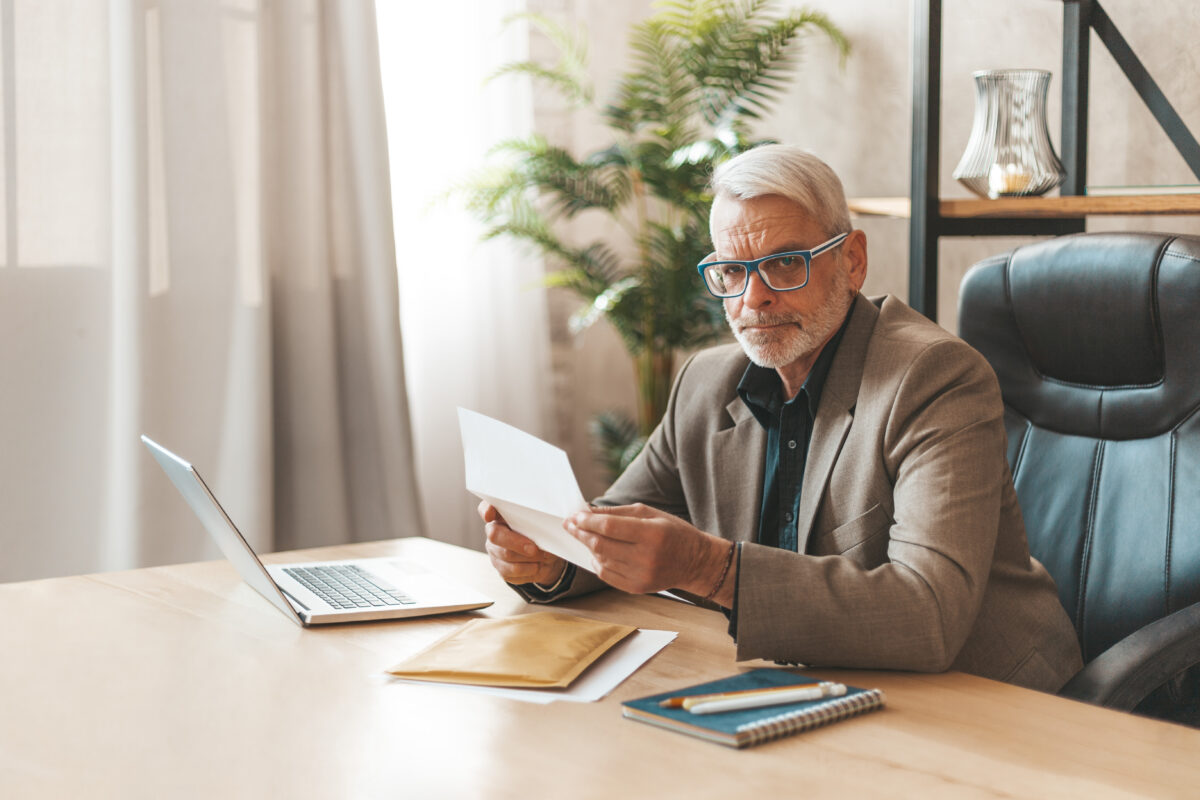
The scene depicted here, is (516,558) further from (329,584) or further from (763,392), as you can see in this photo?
(763,392)

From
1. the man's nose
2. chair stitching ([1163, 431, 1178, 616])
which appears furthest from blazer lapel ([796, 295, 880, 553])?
chair stitching ([1163, 431, 1178, 616])

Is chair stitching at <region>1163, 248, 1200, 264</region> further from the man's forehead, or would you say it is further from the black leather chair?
the man's forehead

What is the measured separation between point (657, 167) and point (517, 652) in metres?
2.25

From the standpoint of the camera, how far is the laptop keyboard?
1435mm

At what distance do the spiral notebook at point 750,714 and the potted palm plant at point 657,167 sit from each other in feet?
7.20

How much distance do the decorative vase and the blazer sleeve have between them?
0.86m

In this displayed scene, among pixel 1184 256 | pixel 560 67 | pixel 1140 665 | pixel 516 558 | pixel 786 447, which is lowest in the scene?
pixel 1140 665

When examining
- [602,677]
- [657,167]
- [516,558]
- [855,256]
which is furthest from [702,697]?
[657,167]

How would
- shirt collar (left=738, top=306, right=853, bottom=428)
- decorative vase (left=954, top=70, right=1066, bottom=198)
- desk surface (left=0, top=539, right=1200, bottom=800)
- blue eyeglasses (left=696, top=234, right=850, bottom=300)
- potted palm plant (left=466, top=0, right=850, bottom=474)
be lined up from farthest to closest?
potted palm plant (left=466, top=0, right=850, bottom=474) < decorative vase (left=954, top=70, right=1066, bottom=198) < shirt collar (left=738, top=306, right=853, bottom=428) < blue eyeglasses (left=696, top=234, right=850, bottom=300) < desk surface (left=0, top=539, right=1200, bottom=800)

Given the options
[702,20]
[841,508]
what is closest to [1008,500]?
[841,508]

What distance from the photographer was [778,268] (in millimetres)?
1555

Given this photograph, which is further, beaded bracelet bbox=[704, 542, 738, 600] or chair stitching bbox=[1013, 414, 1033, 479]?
chair stitching bbox=[1013, 414, 1033, 479]

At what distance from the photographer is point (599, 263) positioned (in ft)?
11.6

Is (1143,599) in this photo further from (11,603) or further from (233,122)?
(233,122)
